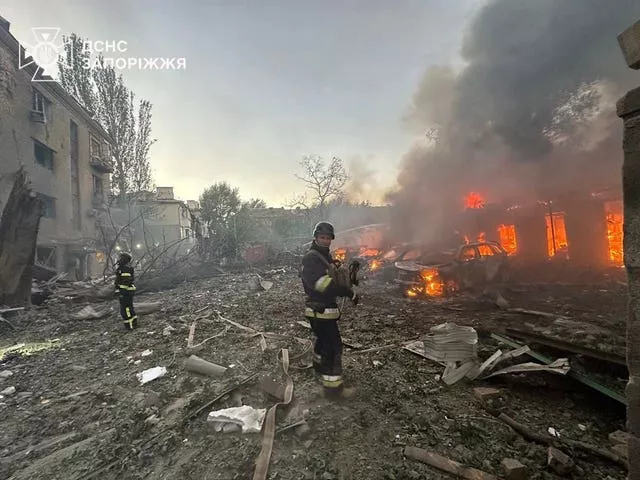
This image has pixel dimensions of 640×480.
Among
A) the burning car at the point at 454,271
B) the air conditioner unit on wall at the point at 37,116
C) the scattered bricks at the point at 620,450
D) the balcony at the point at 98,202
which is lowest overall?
the scattered bricks at the point at 620,450

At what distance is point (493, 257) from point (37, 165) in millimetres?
19862

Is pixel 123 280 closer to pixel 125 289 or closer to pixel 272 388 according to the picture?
pixel 125 289

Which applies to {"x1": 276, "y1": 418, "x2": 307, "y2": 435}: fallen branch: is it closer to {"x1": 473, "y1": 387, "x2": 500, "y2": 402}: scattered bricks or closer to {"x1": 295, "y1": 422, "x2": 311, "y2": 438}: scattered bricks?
{"x1": 295, "y1": 422, "x2": 311, "y2": 438}: scattered bricks

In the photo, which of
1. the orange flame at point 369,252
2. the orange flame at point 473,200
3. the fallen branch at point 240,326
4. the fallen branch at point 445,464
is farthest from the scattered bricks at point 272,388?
the orange flame at point 473,200

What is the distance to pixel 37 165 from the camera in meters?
14.7

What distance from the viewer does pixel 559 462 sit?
2.26 metres

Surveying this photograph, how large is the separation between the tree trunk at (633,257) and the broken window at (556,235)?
1754 centimetres

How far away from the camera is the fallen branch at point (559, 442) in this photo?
236 cm

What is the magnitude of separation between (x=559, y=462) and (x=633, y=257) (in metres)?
1.67

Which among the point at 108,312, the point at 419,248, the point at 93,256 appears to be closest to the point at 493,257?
the point at 419,248

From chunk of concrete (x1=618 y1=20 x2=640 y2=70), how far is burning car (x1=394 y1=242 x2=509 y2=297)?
777 cm

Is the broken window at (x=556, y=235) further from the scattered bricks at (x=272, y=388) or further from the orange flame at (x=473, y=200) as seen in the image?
Answer: the scattered bricks at (x=272, y=388)

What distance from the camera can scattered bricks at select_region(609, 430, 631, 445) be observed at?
249 centimetres

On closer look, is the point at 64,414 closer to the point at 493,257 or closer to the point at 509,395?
the point at 509,395
